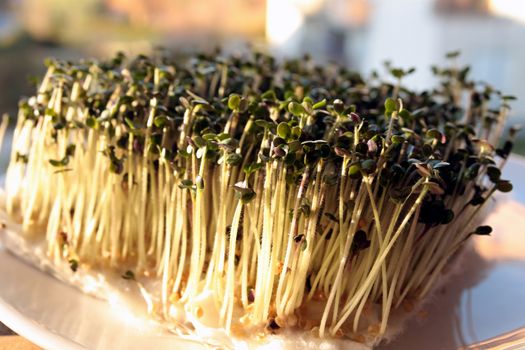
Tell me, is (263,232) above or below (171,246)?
above

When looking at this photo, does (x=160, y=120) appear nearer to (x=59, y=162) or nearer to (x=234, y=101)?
(x=234, y=101)

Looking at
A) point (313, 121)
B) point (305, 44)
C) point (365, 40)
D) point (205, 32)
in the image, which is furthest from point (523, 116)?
point (313, 121)

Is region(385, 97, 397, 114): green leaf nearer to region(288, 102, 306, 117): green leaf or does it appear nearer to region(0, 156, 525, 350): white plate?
region(288, 102, 306, 117): green leaf

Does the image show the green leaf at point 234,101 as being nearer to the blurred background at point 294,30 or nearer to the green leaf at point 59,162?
the green leaf at point 59,162

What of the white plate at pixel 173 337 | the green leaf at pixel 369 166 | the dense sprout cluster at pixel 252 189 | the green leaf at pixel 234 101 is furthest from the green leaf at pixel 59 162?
the green leaf at pixel 369 166

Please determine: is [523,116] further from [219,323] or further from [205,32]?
[219,323]

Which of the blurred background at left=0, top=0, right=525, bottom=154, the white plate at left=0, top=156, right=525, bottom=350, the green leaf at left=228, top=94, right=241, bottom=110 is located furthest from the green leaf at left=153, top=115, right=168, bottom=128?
the blurred background at left=0, top=0, right=525, bottom=154
